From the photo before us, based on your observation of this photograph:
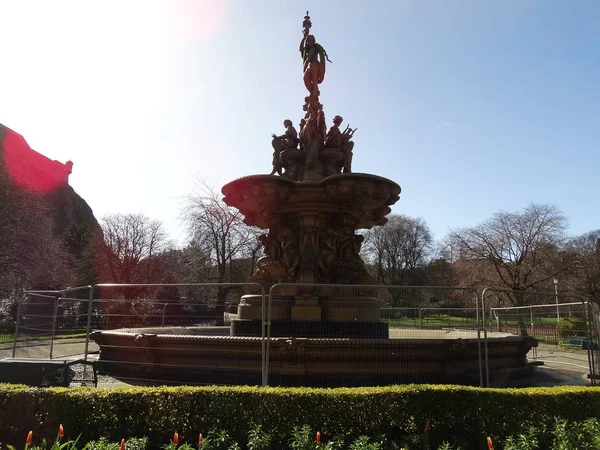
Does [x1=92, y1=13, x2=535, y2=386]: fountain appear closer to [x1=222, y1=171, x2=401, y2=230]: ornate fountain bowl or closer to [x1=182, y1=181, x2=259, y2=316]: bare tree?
[x1=222, y1=171, x2=401, y2=230]: ornate fountain bowl

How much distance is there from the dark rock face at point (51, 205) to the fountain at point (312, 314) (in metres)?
25.0

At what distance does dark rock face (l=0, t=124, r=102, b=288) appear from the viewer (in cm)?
3069

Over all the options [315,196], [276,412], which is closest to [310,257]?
[315,196]

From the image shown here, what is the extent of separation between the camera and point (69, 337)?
1089 cm

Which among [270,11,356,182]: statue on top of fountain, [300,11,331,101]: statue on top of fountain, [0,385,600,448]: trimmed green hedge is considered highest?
[300,11,331,101]: statue on top of fountain

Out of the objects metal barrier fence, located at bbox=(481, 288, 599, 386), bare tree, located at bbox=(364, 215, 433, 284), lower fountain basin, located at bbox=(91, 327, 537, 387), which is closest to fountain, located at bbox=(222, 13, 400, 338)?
lower fountain basin, located at bbox=(91, 327, 537, 387)

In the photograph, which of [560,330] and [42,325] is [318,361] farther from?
[560,330]

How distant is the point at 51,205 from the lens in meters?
65.9

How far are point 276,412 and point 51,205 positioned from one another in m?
72.0

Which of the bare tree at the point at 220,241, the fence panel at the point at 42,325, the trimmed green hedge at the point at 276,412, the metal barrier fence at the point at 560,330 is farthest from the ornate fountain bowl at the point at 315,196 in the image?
the bare tree at the point at 220,241

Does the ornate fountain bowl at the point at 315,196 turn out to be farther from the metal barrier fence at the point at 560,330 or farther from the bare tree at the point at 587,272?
the bare tree at the point at 587,272

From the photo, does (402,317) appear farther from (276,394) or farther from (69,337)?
(69,337)

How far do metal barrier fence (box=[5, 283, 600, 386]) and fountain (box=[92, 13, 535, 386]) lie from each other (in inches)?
0.9

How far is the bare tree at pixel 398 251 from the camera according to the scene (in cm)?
5641
